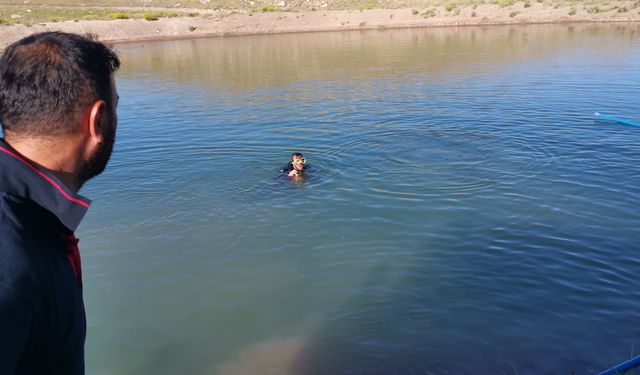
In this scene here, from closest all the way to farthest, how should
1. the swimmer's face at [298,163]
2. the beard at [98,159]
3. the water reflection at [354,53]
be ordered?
1. the beard at [98,159]
2. the swimmer's face at [298,163]
3. the water reflection at [354,53]

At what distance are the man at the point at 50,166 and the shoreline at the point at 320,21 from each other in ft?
168

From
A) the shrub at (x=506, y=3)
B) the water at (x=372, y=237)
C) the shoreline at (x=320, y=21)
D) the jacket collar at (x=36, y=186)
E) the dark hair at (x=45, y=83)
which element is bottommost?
the water at (x=372, y=237)

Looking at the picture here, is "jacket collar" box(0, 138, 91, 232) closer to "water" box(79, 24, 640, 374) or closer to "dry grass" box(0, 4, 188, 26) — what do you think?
"water" box(79, 24, 640, 374)

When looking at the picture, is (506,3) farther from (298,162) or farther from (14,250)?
(14,250)

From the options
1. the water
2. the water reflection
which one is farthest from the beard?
the water reflection

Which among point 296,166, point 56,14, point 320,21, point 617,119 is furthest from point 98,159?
point 56,14

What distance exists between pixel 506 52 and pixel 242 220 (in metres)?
24.9

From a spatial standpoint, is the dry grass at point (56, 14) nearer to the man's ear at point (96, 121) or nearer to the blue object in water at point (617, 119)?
the blue object in water at point (617, 119)

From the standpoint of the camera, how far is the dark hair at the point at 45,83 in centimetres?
194

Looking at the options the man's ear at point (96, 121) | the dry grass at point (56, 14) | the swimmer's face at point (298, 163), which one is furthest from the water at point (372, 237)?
the dry grass at point (56, 14)

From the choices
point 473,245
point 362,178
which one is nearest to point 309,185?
point 362,178

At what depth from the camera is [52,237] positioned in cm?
191

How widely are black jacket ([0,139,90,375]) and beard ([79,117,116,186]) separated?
5.2 inches

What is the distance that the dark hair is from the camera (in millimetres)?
1942
